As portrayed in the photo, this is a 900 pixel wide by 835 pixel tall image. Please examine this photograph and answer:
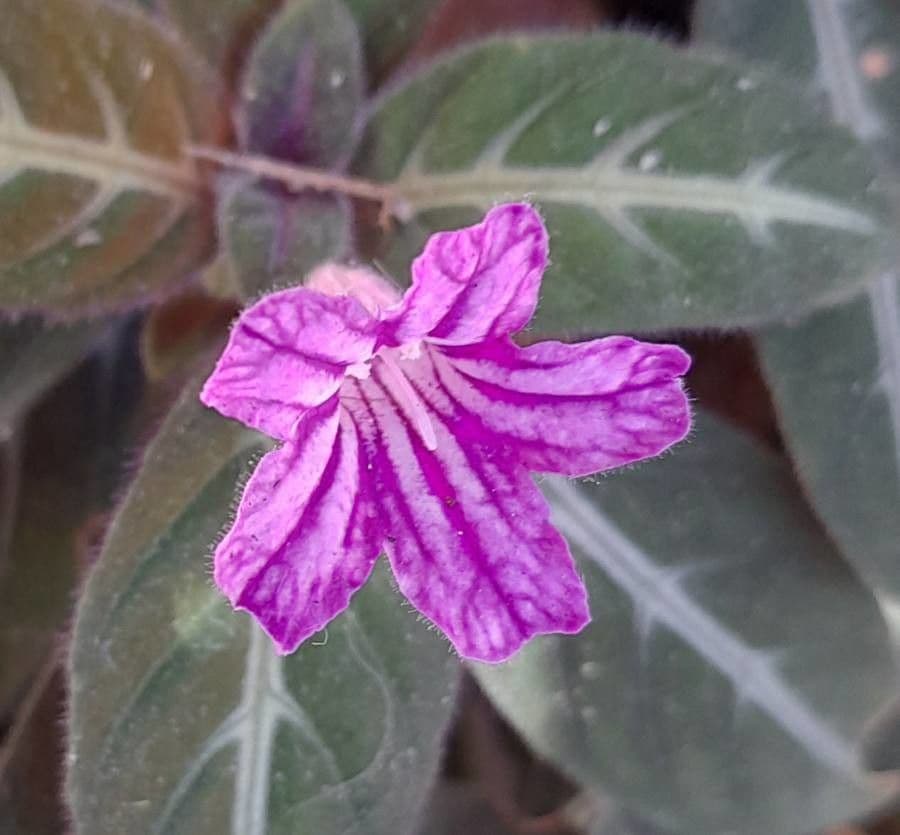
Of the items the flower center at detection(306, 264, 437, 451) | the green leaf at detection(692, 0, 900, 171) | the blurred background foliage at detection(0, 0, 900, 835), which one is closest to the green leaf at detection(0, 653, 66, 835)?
the blurred background foliage at detection(0, 0, 900, 835)

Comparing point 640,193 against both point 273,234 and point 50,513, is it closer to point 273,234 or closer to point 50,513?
point 273,234

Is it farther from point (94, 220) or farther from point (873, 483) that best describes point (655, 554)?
point (94, 220)

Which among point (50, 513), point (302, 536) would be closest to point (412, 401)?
point (302, 536)

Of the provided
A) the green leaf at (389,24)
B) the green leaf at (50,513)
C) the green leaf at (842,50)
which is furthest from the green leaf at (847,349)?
the green leaf at (50,513)

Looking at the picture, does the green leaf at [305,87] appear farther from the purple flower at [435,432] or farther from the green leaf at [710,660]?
the green leaf at [710,660]

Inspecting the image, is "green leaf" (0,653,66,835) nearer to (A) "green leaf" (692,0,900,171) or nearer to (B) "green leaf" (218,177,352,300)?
(B) "green leaf" (218,177,352,300)

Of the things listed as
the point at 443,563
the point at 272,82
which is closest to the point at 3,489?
the point at 272,82

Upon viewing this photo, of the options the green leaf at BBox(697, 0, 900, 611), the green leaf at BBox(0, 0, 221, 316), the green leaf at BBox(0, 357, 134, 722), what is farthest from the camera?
the green leaf at BBox(0, 357, 134, 722)
